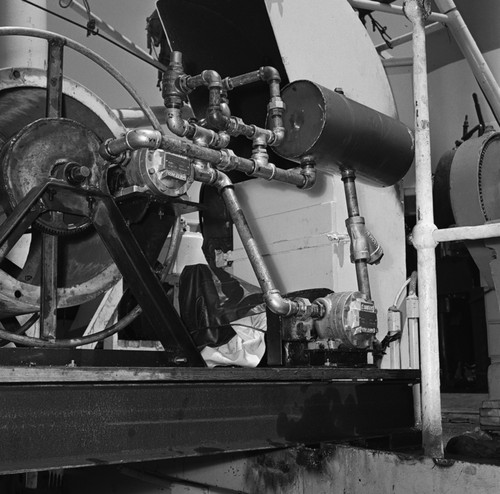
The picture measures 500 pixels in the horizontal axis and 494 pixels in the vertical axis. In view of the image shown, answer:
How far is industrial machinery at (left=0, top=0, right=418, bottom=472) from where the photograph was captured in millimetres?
1217

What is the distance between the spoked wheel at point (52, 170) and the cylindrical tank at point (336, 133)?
1.37 ft

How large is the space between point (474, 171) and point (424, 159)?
0.52 metres

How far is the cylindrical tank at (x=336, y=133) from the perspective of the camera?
1.88m

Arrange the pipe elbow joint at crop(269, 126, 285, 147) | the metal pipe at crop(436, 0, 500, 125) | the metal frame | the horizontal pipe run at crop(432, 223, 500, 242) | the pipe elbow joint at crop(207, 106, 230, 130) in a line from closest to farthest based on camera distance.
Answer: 1. the horizontal pipe run at crop(432, 223, 500, 242)
2. the metal frame
3. the pipe elbow joint at crop(207, 106, 230, 130)
4. the pipe elbow joint at crop(269, 126, 285, 147)
5. the metal pipe at crop(436, 0, 500, 125)

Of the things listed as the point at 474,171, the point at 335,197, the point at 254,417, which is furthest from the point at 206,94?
the point at 254,417

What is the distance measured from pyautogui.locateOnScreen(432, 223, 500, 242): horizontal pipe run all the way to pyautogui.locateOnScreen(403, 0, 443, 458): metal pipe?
32mm

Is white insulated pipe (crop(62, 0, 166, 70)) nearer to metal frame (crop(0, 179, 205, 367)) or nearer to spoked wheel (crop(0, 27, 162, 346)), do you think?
spoked wheel (crop(0, 27, 162, 346))

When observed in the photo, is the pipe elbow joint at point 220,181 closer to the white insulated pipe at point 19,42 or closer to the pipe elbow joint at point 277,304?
the pipe elbow joint at point 277,304

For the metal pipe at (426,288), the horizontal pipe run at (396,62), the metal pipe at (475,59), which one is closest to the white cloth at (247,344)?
the metal pipe at (426,288)

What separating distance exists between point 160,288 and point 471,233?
702 millimetres

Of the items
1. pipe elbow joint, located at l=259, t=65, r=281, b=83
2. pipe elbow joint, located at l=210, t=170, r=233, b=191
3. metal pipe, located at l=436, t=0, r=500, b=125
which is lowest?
pipe elbow joint, located at l=210, t=170, r=233, b=191

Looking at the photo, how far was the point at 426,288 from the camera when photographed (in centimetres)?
145

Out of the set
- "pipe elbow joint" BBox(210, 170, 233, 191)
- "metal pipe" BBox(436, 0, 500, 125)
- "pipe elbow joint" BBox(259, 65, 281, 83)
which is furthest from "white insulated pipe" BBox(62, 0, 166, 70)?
"pipe elbow joint" BBox(210, 170, 233, 191)

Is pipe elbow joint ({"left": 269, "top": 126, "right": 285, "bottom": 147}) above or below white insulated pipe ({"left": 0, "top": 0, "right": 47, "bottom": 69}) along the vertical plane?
below
